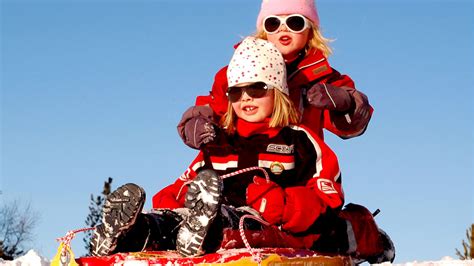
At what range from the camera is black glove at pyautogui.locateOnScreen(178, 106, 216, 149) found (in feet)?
18.8

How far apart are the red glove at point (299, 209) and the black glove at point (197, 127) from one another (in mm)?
703

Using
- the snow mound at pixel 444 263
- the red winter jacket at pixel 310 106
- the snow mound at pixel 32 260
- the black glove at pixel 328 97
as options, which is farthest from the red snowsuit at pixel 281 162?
the snow mound at pixel 444 263

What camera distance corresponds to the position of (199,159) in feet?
19.4

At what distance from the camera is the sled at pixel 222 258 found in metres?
4.82

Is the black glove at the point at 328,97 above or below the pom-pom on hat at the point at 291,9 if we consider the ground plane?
below

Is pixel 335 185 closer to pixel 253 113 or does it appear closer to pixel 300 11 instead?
pixel 253 113

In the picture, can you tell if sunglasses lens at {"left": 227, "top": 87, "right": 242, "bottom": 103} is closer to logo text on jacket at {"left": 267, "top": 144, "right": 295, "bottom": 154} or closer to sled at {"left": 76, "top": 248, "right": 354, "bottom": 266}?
logo text on jacket at {"left": 267, "top": 144, "right": 295, "bottom": 154}

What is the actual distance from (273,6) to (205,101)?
85 centimetres

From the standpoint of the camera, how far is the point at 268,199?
206 inches

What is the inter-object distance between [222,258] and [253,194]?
1.98 feet

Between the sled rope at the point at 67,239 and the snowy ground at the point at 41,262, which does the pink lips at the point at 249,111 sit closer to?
the sled rope at the point at 67,239

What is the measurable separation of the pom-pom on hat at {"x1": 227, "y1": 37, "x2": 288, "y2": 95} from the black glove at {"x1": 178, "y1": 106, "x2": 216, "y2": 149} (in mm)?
288

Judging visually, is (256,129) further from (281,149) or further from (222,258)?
(222,258)

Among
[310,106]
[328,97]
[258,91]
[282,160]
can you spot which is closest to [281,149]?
[282,160]
